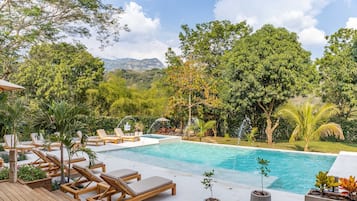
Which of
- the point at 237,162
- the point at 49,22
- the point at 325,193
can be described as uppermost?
the point at 49,22

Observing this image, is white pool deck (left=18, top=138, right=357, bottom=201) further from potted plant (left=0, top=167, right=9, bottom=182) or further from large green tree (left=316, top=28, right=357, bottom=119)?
large green tree (left=316, top=28, right=357, bottom=119)

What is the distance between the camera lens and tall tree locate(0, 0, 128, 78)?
10.6m

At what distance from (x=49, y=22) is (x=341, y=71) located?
16.9 metres

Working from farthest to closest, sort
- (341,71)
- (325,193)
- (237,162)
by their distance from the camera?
(341,71), (237,162), (325,193)

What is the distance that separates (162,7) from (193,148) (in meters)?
11.5

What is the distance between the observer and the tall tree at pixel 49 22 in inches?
417

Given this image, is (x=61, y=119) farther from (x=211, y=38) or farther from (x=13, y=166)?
(x=211, y=38)

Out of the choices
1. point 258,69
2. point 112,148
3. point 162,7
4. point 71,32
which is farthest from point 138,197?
point 162,7

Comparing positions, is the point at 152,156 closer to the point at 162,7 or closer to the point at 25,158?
the point at 25,158

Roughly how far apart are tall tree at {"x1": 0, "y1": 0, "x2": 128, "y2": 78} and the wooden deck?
6835mm

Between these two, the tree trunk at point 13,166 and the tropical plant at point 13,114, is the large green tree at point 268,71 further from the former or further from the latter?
the tree trunk at point 13,166

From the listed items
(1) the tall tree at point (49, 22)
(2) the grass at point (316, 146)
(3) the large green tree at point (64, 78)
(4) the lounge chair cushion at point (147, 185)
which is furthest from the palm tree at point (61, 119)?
(3) the large green tree at point (64, 78)

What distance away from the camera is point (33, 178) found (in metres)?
6.04

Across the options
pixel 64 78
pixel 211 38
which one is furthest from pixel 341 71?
pixel 64 78
